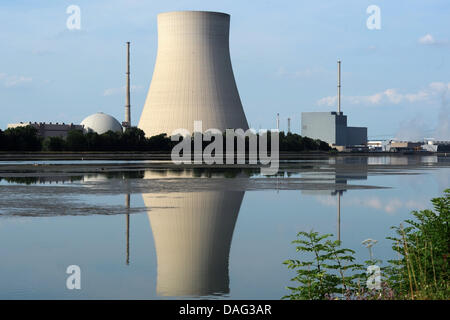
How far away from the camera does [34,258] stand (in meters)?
12.2

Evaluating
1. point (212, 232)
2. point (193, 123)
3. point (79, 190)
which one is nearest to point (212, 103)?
point (193, 123)

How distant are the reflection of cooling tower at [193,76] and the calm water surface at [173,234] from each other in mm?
59771

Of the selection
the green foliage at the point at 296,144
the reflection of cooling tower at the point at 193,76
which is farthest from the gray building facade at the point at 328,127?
the reflection of cooling tower at the point at 193,76

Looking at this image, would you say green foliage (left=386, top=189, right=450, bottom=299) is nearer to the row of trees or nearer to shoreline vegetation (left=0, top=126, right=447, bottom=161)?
shoreline vegetation (left=0, top=126, right=447, bottom=161)

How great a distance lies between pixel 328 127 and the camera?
601 ft

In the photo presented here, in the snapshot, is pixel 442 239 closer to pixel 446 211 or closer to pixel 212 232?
pixel 446 211

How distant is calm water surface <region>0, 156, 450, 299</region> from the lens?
10078 mm

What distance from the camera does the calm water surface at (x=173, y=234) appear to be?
1008 centimetres

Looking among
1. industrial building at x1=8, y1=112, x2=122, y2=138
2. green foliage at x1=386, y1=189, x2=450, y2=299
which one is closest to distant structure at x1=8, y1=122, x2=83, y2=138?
industrial building at x1=8, y1=112, x2=122, y2=138

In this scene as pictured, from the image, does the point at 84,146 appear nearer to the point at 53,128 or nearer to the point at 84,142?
the point at 84,142

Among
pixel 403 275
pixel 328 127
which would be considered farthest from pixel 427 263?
pixel 328 127

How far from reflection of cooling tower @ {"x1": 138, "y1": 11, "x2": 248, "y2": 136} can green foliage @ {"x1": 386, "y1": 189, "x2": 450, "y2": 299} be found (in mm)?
77623

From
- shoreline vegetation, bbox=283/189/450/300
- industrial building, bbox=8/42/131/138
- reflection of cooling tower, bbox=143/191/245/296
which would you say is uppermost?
industrial building, bbox=8/42/131/138

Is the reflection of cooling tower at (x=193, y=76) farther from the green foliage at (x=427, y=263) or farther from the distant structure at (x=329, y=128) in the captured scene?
the distant structure at (x=329, y=128)
